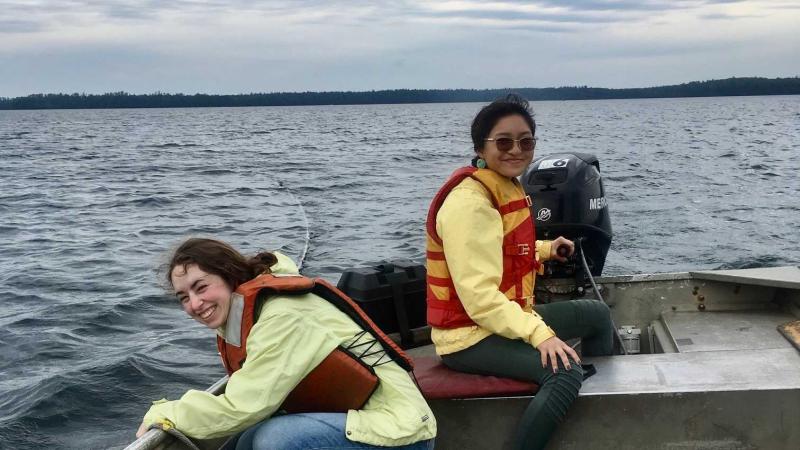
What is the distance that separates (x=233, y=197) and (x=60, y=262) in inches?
329

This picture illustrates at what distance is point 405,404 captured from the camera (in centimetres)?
285

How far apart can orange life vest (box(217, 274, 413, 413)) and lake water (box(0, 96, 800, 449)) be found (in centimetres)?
41

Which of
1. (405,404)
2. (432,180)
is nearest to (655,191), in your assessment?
(432,180)

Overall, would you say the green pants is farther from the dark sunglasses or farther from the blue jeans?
the dark sunglasses

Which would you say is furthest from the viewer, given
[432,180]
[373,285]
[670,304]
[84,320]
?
[432,180]

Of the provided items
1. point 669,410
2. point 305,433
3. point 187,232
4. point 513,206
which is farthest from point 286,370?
point 187,232

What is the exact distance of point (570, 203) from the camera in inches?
209

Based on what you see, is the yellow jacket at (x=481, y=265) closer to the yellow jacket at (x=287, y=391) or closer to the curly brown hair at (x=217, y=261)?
the yellow jacket at (x=287, y=391)

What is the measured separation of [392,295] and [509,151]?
134 cm

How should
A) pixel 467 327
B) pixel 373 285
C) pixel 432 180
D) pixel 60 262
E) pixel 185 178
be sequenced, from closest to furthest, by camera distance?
1. pixel 467 327
2. pixel 373 285
3. pixel 60 262
4. pixel 432 180
5. pixel 185 178

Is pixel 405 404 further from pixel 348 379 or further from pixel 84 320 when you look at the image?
pixel 84 320

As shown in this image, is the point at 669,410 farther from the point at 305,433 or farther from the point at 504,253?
the point at 305,433

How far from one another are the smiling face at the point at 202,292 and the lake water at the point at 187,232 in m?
0.23

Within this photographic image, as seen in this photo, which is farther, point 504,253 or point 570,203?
point 570,203
